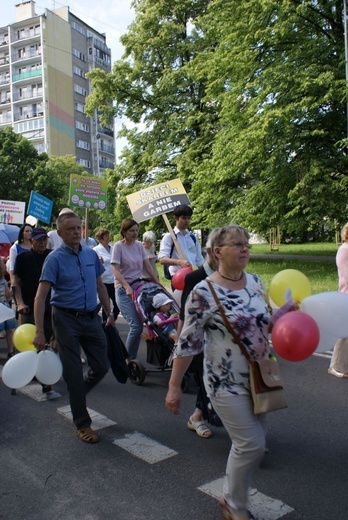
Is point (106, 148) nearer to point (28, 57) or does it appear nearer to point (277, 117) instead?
point (28, 57)

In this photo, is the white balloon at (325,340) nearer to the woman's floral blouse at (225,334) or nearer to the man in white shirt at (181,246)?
the woman's floral blouse at (225,334)

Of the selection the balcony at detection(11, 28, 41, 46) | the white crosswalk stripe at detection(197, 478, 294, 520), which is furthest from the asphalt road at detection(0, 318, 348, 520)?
the balcony at detection(11, 28, 41, 46)

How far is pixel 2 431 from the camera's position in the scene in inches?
185

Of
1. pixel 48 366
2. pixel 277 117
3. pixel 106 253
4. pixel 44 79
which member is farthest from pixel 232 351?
pixel 44 79

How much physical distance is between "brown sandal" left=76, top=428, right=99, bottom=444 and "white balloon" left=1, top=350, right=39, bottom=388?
64 cm

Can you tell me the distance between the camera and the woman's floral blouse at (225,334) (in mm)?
2854

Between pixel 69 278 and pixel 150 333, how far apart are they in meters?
1.68

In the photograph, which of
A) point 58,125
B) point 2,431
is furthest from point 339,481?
point 58,125

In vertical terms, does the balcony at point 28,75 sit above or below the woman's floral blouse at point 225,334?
above

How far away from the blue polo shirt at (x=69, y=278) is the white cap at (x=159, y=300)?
129 cm

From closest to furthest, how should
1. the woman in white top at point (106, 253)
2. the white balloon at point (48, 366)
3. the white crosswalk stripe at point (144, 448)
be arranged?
the white crosswalk stripe at point (144, 448)
the white balloon at point (48, 366)
the woman in white top at point (106, 253)

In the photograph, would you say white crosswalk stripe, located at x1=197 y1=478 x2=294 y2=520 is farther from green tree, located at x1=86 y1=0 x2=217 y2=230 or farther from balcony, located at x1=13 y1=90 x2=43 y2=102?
balcony, located at x1=13 y1=90 x2=43 y2=102

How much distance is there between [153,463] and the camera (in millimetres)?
3885

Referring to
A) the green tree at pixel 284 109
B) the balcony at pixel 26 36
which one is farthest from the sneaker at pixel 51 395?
the balcony at pixel 26 36
